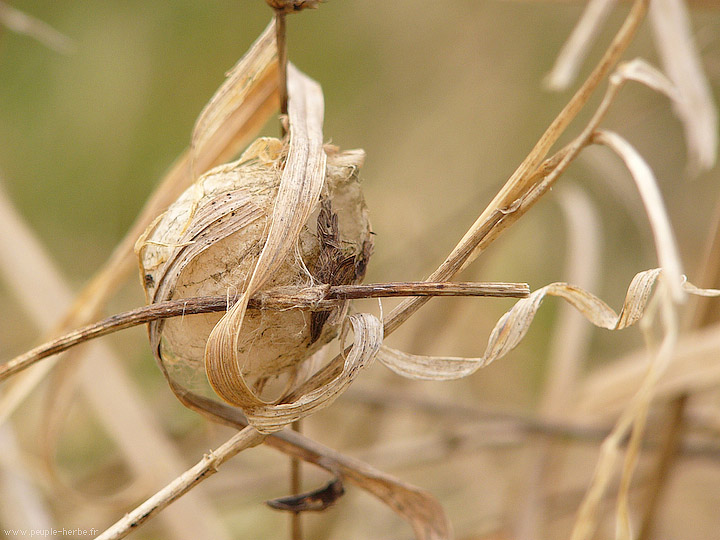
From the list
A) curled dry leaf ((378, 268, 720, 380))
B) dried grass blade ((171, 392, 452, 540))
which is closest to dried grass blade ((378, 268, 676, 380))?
curled dry leaf ((378, 268, 720, 380))

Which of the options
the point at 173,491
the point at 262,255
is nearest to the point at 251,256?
the point at 262,255

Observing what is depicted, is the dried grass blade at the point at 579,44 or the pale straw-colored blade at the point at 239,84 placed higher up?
the dried grass blade at the point at 579,44

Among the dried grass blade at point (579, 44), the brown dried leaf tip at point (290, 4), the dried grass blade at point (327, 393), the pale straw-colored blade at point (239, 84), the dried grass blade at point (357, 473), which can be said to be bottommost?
the dried grass blade at point (357, 473)

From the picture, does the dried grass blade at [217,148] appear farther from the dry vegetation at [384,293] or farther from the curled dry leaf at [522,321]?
the curled dry leaf at [522,321]

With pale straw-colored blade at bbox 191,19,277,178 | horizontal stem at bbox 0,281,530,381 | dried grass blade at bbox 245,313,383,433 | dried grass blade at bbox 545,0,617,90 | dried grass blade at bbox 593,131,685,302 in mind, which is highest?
dried grass blade at bbox 545,0,617,90

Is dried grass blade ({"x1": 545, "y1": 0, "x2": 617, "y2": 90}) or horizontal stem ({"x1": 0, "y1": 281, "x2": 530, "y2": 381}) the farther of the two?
dried grass blade ({"x1": 545, "y1": 0, "x2": 617, "y2": 90})

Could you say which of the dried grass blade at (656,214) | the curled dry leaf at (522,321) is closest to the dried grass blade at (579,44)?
the dried grass blade at (656,214)

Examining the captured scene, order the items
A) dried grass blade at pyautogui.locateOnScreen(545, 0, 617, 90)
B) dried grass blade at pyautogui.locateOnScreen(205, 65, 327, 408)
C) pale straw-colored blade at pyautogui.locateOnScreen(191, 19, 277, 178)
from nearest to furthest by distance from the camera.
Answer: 1. dried grass blade at pyautogui.locateOnScreen(205, 65, 327, 408)
2. pale straw-colored blade at pyautogui.locateOnScreen(191, 19, 277, 178)
3. dried grass blade at pyautogui.locateOnScreen(545, 0, 617, 90)

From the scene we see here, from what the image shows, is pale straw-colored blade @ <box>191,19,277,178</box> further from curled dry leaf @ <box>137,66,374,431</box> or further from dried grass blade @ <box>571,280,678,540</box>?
dried grass blade @ <box>571,280,678,540</box>

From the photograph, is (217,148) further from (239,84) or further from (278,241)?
(278,241)
